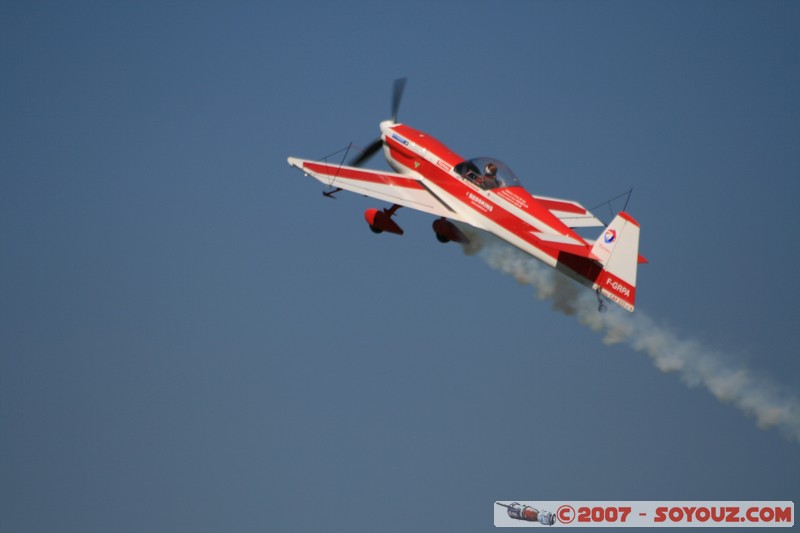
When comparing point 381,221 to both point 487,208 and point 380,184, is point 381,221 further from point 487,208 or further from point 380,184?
point 487,208

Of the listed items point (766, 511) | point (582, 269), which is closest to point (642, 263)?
point (582, 269)

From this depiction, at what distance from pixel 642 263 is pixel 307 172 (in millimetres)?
6887

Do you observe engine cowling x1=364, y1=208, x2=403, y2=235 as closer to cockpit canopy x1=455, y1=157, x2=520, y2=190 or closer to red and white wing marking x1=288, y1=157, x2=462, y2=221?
red and white wing marking x1=288, y1=157, x2=462, y2=221

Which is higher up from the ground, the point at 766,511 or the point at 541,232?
the point at 541,232

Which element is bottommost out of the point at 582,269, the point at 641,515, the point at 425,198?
the point at 641,515

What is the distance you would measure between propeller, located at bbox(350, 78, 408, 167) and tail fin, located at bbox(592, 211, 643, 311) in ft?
23.3

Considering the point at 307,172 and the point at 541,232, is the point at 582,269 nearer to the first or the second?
the point at 541,232

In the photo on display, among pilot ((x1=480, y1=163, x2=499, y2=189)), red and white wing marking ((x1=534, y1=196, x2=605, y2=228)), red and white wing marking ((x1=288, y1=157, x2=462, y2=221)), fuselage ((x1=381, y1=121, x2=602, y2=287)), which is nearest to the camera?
fuselage ((x1=381, y1=121, x2=602, y2=287))

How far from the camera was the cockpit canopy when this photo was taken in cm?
3038

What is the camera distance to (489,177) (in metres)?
30.5

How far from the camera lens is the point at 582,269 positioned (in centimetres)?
2895

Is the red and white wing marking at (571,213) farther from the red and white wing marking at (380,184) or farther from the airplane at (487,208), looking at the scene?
the red and white wing marking at (380,184)

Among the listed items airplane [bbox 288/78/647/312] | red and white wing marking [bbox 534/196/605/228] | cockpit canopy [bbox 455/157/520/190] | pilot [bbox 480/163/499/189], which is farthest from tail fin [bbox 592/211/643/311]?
red and white wing marking [bbox 534/196/605/228]

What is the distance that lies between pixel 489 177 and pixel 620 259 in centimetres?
335
